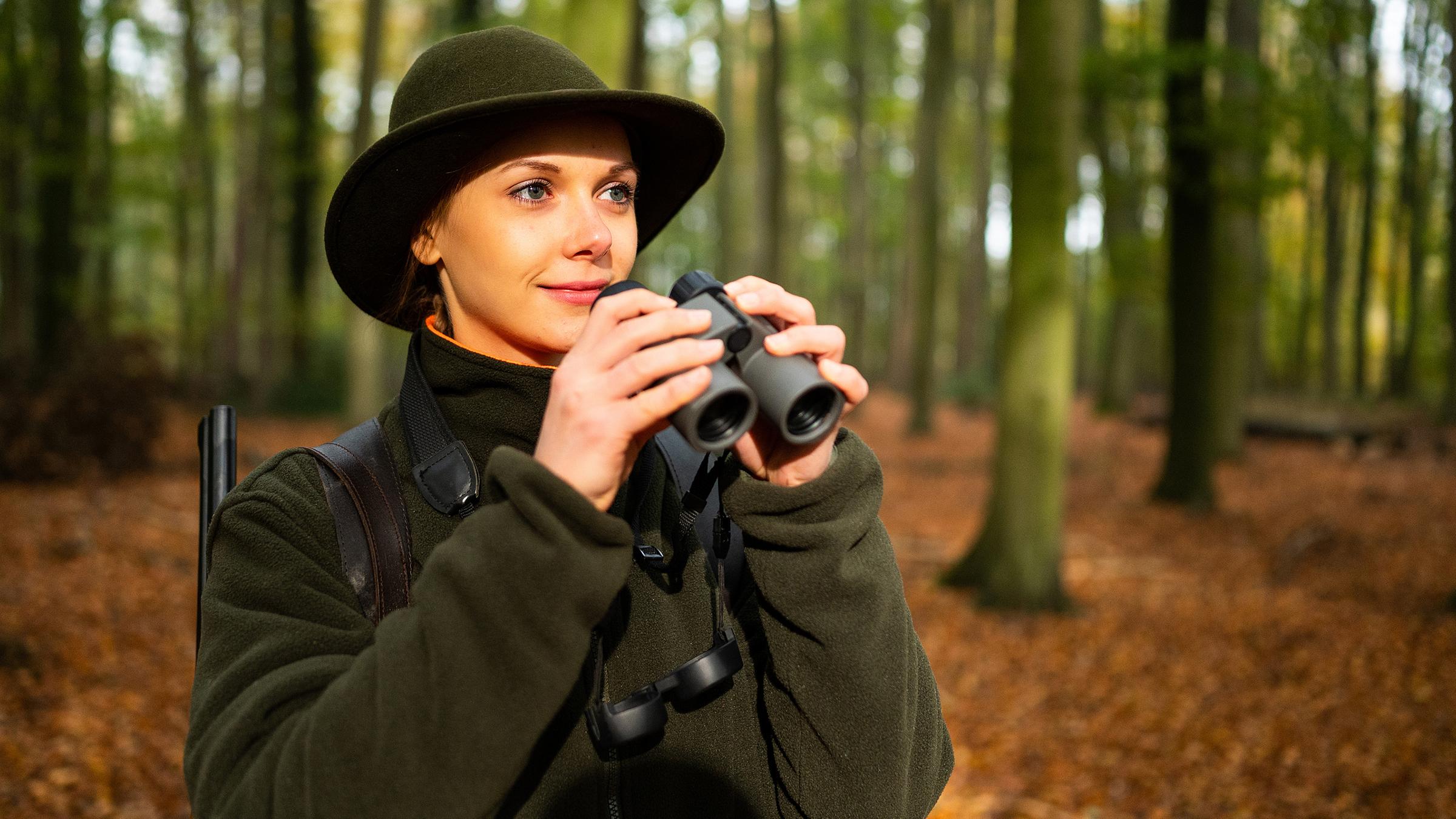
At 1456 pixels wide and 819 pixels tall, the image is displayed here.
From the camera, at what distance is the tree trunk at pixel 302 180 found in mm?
18438

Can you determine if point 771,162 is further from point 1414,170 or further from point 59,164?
point 1414,170

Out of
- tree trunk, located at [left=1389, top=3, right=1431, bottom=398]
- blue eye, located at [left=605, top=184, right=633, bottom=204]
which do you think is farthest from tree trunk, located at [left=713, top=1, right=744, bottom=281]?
blue eye, located at [left=605, top=184, right=633, bottom=204]

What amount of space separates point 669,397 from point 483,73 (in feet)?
2.57

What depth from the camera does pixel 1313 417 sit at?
19859 millimetres

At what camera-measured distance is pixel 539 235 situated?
1743 mm

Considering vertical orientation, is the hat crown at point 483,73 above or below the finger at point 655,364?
above

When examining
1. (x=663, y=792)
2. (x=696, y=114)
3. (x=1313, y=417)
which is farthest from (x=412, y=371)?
(x=1313, y=417)

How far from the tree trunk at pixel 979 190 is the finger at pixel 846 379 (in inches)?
903

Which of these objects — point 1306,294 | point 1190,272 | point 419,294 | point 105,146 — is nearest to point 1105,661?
point 1190,272

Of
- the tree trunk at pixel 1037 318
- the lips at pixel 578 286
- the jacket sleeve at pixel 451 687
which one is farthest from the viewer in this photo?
the tree trunk at pixel 1037 318

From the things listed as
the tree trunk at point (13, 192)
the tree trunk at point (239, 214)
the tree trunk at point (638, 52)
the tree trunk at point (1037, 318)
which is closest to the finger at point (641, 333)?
the tree trunk at point (1037, 318)

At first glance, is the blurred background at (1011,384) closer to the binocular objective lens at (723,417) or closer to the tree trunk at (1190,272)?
the tree trunk at (1190,272)

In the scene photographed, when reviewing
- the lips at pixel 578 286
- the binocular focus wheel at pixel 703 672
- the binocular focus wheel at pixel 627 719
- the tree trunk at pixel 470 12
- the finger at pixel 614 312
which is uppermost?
the tree trunk at pixel 470 12

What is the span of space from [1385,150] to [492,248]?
3433 cm
